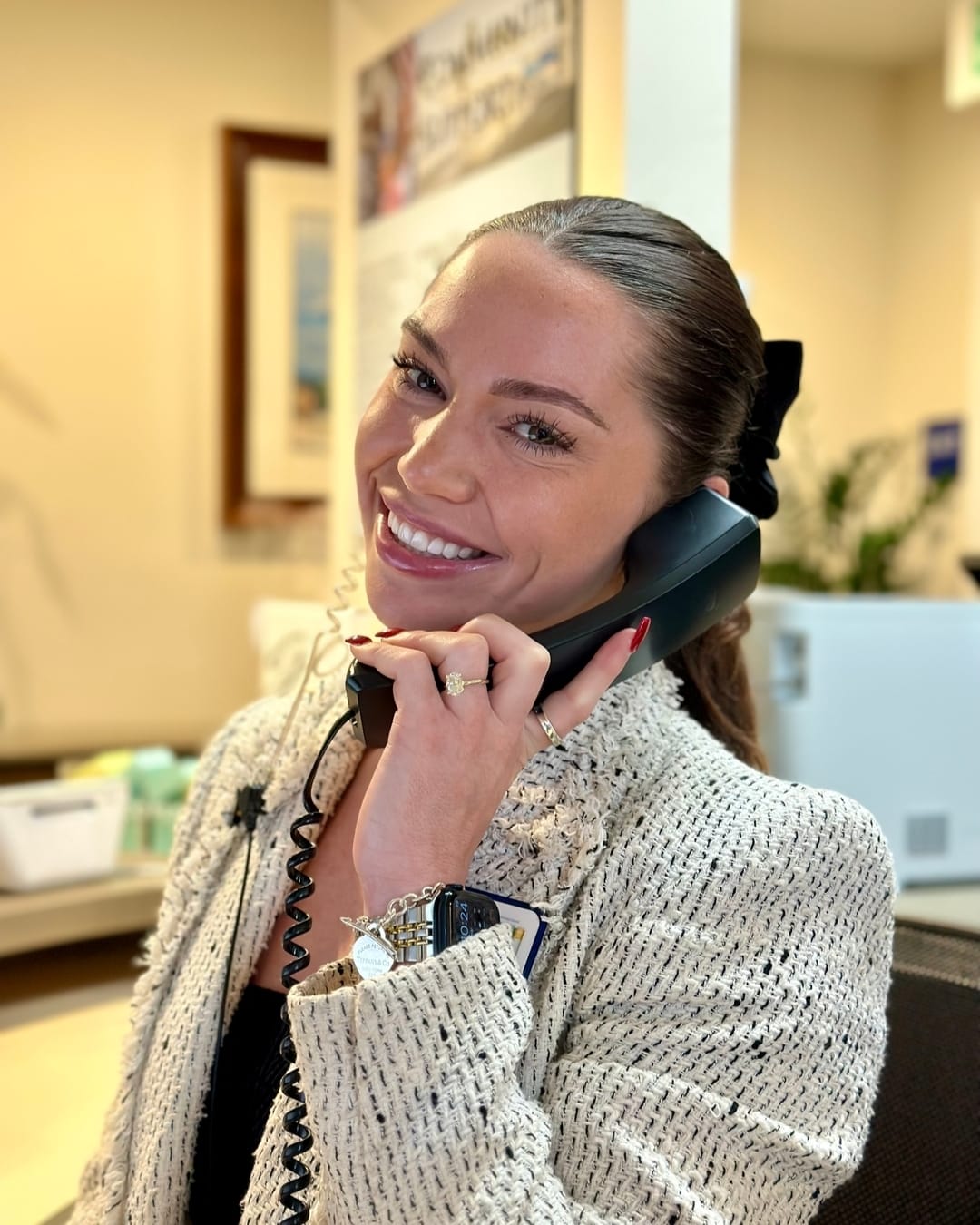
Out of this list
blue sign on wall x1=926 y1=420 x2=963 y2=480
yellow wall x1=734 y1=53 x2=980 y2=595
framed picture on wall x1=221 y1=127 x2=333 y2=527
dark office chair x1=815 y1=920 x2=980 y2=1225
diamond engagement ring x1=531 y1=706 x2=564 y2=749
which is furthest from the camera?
yellow wall x1=734 y1=53 x2=980 y2=595

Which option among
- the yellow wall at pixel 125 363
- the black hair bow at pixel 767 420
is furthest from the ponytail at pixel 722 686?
the yellow wall at pixel 125 363

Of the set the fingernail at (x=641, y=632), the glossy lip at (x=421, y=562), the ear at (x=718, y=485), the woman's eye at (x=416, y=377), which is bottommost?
the fingernail at (x=641, y=632)

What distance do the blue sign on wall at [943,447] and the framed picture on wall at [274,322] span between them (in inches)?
96.5

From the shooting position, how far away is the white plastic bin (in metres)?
1.68

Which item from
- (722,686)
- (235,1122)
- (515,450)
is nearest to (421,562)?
(515,450)

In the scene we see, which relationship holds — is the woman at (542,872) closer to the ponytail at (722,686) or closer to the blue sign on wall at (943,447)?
the ponytail at (722,686)

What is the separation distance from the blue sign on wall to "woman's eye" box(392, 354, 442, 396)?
163 inches

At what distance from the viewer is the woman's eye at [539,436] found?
3.27 ft

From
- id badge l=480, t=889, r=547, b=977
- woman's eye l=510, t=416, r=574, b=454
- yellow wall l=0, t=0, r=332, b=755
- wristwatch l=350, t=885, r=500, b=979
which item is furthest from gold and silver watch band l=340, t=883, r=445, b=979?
yellow wall l=0, t=0, r=332, b=755

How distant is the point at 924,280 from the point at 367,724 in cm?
476

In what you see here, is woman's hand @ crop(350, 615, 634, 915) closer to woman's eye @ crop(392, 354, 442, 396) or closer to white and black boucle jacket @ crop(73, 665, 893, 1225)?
white and black boucle jacket @ crop(73, 665, 893, 1225)

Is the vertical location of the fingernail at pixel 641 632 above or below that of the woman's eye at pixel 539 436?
below

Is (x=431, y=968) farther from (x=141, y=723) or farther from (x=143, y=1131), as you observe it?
(x=141, y=723)

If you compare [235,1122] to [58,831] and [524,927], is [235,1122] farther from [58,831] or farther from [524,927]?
[58,831]
